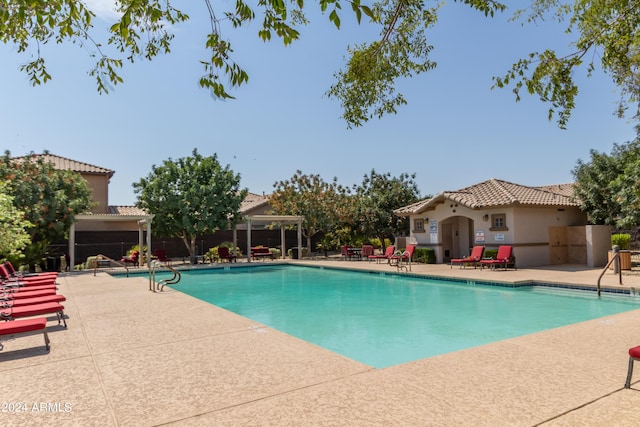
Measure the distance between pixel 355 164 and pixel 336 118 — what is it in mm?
24109

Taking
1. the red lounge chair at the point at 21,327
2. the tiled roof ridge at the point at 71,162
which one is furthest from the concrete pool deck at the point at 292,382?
the tiled roof ridge at the point at 71,162

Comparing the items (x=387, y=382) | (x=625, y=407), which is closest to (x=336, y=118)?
(x=387, y=382)

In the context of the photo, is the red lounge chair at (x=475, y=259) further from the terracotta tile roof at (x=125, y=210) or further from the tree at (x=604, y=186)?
the terracotta tile roof at (x=125, y=210)

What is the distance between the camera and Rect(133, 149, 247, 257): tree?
23.8m

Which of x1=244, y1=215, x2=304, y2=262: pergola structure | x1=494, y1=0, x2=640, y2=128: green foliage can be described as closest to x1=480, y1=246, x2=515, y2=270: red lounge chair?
x1=494, y1=0, x2=640, y2=128: green foliage

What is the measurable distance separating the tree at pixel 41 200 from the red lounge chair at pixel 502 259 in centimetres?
1886

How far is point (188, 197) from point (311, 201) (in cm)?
929

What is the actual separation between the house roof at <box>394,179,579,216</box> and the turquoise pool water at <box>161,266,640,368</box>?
5.33 metres

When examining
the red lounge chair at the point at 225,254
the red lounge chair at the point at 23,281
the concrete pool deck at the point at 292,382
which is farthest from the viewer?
the red lounge chair at the point at 225,254

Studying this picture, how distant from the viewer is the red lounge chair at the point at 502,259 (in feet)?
58.3

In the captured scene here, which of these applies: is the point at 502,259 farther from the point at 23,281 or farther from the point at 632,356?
the point at 23,281

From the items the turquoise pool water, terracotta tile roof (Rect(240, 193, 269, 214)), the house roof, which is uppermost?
terracotta tile roof (Rect(240, 193, 269, 214))

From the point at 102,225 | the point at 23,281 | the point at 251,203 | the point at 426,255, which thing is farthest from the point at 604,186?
the point at 102,225

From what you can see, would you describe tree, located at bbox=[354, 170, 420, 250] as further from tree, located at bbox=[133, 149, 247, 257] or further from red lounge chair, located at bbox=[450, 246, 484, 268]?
red lounge chair, located at bbox=[450, 246, 484, 268]
